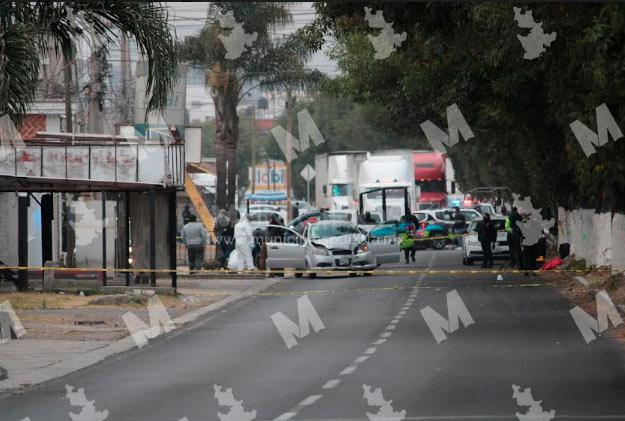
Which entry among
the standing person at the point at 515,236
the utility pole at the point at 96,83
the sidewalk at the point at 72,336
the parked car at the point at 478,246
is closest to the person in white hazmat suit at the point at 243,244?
the sidewalk at the point at 72,336

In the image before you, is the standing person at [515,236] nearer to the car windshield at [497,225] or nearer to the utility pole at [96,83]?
the car windshield at [497,225]

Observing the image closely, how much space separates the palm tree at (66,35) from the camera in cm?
1770

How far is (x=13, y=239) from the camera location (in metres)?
38.9

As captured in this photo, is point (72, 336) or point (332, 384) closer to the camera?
point (332, 384)

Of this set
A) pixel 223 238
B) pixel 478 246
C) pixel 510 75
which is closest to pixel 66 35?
pixel 510 75

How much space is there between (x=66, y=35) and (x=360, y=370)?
19.5ft

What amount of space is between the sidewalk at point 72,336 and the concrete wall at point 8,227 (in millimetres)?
5712

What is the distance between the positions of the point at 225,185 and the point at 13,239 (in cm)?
1428

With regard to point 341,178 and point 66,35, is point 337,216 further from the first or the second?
point 66,35

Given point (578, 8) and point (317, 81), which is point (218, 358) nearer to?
point (578, 8)

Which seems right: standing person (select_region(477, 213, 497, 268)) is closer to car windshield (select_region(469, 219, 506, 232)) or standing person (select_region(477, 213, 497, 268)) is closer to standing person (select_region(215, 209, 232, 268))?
car windshield (select_region(469, 219, 506, 232))

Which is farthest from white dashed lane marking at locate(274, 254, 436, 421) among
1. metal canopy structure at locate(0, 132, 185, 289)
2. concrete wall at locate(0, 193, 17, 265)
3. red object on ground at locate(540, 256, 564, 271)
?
concrete wall at locate(0, 193, 17, 265)

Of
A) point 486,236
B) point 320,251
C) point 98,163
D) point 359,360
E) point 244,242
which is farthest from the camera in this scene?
point 486,236

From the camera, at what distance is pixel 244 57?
48.9 metres
